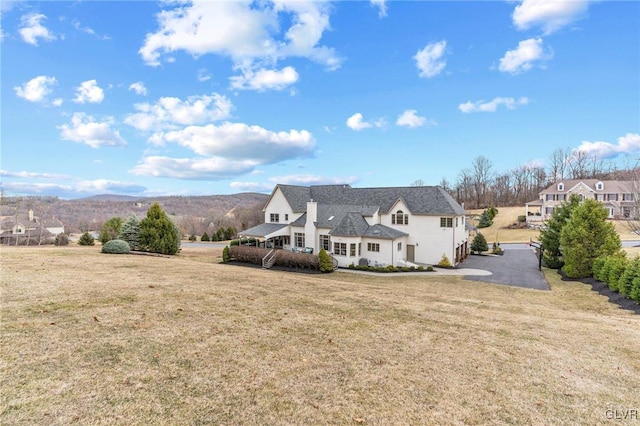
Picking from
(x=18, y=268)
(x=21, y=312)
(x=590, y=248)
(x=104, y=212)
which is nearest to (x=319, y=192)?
(x=590, y=248)

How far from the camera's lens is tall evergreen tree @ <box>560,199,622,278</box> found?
74.3ft

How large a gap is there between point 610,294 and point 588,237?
648 cm

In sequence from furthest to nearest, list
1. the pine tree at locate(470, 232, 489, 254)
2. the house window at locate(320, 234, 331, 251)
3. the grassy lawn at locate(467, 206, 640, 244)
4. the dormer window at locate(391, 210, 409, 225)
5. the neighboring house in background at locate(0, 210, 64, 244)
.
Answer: the neighboring house in background at locate(0, 210, 64, 244), the grassy lawn at locate(467, 206, 640, 244), the pine tree at locate(470, 232, 489, 254), the house window at locate(320, 234, 331, 251), the dormer window at locate(391, 210, 409, 225)

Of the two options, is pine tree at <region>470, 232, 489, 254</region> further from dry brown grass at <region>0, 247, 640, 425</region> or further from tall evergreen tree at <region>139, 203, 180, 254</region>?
tall evergreen tree at <region>139, 203, 180, 254</region>

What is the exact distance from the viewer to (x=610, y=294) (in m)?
17.8

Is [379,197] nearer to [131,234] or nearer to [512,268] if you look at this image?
[512,268]

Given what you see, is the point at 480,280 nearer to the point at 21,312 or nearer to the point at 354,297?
the point at 354,297

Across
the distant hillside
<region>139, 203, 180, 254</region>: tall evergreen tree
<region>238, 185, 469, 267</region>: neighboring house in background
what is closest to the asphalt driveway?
<region>238, 185, 469, 267</region>: neighboring house in background

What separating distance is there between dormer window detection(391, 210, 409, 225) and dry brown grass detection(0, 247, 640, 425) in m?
18.7

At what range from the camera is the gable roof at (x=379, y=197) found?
29469 mm

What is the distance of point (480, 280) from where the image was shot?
2292cm

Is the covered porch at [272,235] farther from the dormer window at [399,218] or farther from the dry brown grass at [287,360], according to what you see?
the dry brown grass at [287,360]

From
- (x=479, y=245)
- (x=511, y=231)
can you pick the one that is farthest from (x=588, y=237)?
(x=511, y=231)

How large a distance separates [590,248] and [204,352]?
27121mm
